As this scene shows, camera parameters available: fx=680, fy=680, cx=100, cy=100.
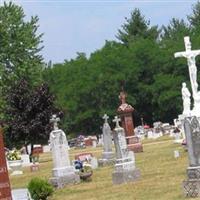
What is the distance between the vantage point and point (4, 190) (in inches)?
396

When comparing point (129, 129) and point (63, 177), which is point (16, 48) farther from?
point (63, 177)

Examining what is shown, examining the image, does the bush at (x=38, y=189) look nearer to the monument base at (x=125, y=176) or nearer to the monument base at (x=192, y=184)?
the monument base at (x=125, y=176)

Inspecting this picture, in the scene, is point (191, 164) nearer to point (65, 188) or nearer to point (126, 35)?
point (65, 188)

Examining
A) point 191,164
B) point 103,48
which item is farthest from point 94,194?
point 103,48

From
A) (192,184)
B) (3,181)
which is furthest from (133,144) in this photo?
(3,181)

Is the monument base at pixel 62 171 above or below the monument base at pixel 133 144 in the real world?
below

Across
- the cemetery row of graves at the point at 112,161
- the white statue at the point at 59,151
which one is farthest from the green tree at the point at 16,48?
the white statue at the point at 59,151

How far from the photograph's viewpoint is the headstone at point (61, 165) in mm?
24547

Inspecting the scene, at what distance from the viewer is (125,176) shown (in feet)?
72.1

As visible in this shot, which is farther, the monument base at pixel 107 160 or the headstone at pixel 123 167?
the monument base at pixel 107 160

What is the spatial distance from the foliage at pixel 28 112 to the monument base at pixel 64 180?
2004 centimetres

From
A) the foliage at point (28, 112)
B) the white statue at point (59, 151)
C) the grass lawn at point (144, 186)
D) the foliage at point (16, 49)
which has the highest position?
the foliage at point (16, 49)

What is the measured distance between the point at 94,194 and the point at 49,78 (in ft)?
216

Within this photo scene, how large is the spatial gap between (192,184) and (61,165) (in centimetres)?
989
